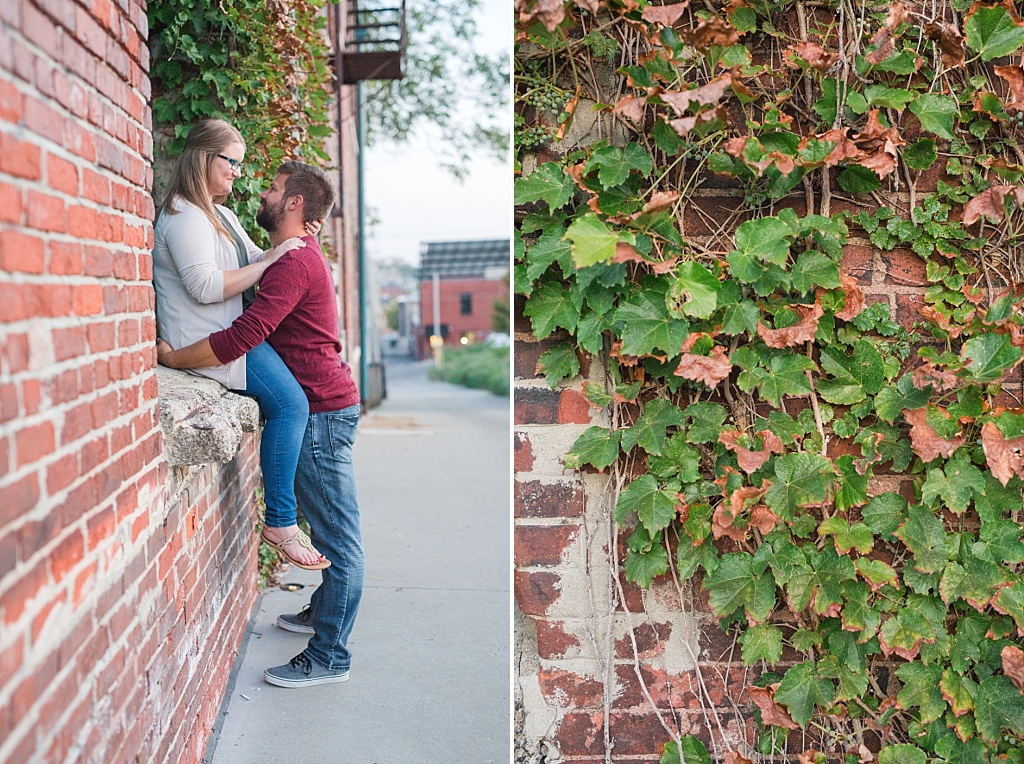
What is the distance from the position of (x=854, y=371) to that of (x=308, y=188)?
2053mm

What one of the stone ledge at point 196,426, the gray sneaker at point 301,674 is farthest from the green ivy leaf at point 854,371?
the gray sneaker at point 301,674

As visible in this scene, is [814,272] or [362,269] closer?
[814,272]

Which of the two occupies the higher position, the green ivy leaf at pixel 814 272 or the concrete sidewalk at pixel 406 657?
the green ivy leaf at pixel 814 272

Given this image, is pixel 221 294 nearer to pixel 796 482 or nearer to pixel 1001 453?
pixel 796 482

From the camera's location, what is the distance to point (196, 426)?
2.51 m

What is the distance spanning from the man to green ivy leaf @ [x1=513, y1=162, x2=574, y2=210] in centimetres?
112

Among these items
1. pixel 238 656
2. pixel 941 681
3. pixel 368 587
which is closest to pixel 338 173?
pixel 368 587

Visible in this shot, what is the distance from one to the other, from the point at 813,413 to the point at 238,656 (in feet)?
8.59

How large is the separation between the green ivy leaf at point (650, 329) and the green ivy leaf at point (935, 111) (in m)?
0.81

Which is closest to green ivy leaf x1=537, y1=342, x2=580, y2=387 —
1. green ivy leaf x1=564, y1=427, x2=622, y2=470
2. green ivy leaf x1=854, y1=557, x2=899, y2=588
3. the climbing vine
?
the climbing vine

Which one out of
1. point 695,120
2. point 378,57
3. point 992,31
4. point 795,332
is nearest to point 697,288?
point 795,332

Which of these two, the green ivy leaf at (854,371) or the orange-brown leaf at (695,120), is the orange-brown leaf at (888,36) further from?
the green ivy leaf at (854,371)

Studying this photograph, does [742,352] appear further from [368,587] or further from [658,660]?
[368,587]

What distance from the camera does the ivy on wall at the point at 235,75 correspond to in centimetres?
397
